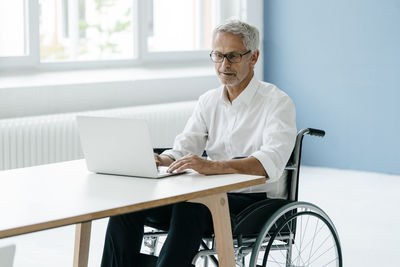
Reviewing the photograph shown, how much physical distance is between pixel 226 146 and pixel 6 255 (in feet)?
4.50

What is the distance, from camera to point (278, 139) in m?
2.67

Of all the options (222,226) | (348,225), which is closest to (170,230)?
(222,226)

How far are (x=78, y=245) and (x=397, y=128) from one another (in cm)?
386

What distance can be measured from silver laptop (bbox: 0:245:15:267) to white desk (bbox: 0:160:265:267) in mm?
117

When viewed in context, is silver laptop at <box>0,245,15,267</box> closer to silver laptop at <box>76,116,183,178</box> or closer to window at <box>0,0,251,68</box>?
silver laptop at <box>76,116,183,178</box>

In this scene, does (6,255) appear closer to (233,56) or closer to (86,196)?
(86,196)

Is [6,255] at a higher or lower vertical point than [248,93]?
lower

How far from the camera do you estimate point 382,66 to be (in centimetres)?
595

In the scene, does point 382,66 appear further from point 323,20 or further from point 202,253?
point 202,253

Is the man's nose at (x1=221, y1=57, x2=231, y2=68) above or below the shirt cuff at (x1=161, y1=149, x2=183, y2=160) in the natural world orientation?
above

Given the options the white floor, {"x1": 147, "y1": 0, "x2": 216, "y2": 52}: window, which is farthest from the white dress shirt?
{"x1": 147, "y1": 0, "x2": 216, "y2": 52}: window

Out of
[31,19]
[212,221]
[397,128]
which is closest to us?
[212,221]

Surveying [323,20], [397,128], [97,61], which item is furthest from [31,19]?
[397,128]

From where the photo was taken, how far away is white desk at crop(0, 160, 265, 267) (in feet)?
6.29
